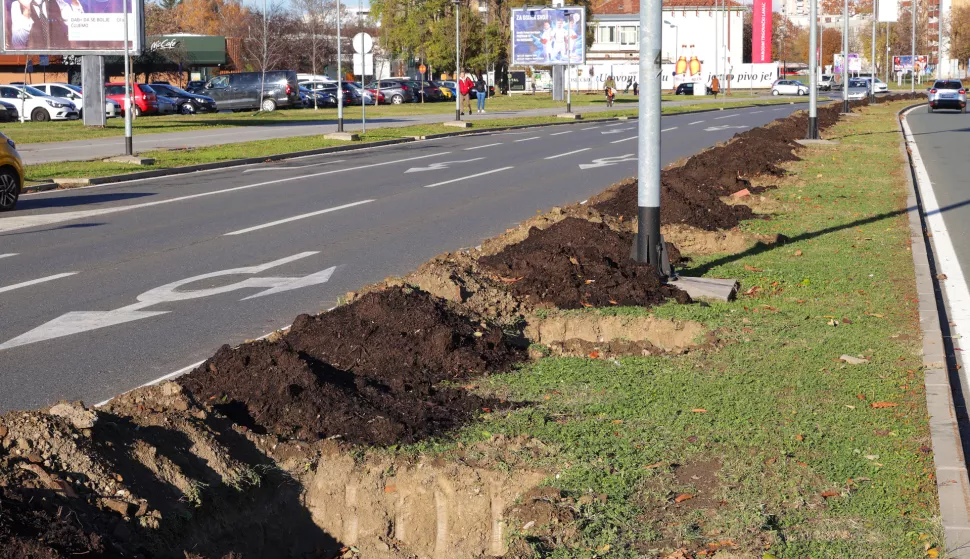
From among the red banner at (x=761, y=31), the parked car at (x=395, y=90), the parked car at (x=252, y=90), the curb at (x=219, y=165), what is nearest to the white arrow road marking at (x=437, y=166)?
the curb at (x=219, y=165)

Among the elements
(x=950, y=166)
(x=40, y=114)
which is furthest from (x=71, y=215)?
(x=40, y=114)

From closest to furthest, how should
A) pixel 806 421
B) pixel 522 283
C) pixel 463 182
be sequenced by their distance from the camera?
1. pixel 806 421
2. pixel 522 283
3. pixel 463 182

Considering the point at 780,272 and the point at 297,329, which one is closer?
the point at 297,329

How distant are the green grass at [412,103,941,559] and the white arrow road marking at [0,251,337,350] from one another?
3561 mm

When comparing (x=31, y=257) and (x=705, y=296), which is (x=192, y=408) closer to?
(x=705, y=296)

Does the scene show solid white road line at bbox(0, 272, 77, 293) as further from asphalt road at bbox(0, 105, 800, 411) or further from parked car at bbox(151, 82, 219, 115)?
parked car at bbox(151, 82, 219, 115)

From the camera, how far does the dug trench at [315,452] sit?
4.31 m

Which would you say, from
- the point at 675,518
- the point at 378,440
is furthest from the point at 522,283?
the point at 675,518

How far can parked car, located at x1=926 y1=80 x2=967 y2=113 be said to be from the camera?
52.9 meters

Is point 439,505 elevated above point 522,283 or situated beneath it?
situated beneath

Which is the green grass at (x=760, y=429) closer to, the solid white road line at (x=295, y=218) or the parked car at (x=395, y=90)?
the solid white road line at (x=295, y=218)

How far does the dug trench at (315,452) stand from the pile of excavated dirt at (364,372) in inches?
0.5

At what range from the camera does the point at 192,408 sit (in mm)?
5281

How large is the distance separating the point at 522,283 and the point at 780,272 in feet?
8.83
